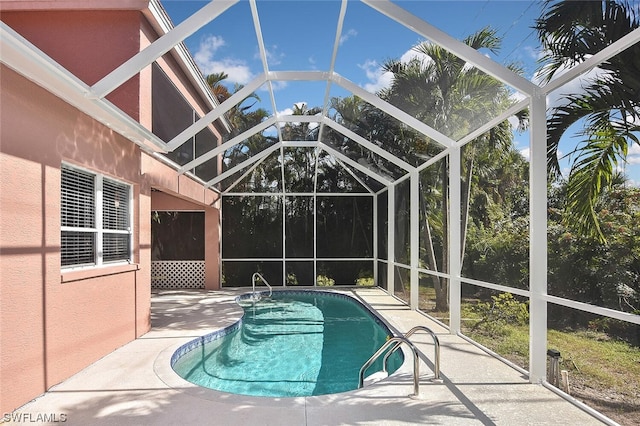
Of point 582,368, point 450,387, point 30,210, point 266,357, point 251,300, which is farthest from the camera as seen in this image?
point 251,300

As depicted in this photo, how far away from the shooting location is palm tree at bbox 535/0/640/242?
131 inches

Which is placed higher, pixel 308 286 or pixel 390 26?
pixel 390 26

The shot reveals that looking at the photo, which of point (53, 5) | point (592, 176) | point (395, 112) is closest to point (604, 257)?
point (592, 176)

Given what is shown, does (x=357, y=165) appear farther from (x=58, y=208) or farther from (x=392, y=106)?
(x=58, y=208)

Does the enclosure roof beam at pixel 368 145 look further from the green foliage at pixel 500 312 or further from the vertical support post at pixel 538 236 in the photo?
the vertical support post at pixel 538 236

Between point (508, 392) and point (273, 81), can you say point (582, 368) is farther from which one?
point (273, 81)

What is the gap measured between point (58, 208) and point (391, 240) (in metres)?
8.20

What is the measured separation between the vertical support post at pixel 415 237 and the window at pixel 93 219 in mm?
5436

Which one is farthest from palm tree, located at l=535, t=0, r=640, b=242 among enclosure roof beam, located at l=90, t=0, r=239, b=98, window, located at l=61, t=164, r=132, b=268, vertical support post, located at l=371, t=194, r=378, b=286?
vertical support post, located at l=371, t=194, r=378, b=286

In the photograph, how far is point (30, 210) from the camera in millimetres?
4051

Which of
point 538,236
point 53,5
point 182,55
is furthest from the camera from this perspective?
point 182,55

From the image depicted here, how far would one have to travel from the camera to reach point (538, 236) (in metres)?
4.36

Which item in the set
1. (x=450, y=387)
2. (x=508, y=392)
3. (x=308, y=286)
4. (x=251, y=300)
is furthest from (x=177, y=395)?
(x=308, y=286)

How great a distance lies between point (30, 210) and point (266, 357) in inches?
150
